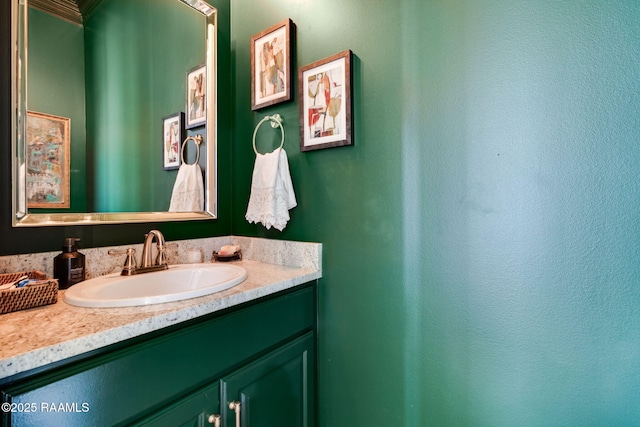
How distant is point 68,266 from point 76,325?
0.40m

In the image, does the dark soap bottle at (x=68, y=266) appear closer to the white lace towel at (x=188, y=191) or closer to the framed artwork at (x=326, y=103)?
the white lace towel at (x=188, y=191)

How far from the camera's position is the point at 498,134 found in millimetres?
862

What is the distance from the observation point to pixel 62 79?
98cm

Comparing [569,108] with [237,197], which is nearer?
[569,108]

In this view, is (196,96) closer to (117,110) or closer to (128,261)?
(117,110)

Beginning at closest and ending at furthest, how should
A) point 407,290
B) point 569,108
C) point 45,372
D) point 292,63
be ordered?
point 45,372, point 569,108, point 407,290, point 292,63

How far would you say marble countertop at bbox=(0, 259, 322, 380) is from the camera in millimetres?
531

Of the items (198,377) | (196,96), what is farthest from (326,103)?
(198,377)

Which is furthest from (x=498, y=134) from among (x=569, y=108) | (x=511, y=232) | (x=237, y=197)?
(x=237, y=197)

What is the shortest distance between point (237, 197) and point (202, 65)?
2.16ft

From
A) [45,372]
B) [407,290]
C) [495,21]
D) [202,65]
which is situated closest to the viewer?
[45,372]

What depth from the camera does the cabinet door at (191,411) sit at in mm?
699

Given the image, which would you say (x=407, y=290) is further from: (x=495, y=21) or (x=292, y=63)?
(x=292, y=63)

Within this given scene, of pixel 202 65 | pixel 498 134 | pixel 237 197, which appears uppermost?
pixel 202 65
